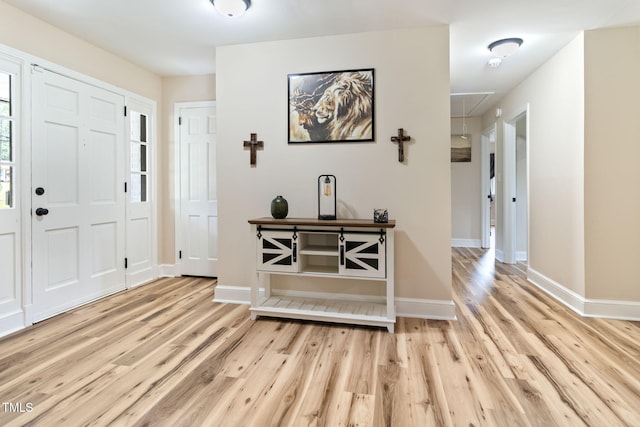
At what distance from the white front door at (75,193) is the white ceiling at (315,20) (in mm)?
577

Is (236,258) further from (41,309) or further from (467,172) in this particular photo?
(467,172)

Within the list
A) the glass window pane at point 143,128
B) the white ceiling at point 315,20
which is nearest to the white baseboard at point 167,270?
the glass window pane at point 143,128

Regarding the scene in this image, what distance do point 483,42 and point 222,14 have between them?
232cm

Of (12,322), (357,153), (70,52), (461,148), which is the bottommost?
(12,322)

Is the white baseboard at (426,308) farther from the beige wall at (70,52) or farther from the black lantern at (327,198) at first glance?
the beige wall at (70,52)

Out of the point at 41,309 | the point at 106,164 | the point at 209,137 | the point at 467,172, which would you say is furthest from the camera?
the point at 467,172

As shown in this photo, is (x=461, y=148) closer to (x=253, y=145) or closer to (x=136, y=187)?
(x=253, y=145)

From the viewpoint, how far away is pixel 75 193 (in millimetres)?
2963

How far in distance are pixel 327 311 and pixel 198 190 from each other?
2282 mm

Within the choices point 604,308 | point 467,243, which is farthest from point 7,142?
point 467,243

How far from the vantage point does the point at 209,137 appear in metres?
3.89

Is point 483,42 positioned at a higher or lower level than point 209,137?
higher

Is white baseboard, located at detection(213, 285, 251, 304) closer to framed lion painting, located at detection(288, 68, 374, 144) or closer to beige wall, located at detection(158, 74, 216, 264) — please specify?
beige wall, located at detection(158, 74, 216, 264)

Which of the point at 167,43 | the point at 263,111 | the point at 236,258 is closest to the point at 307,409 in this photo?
the point at 236,258
